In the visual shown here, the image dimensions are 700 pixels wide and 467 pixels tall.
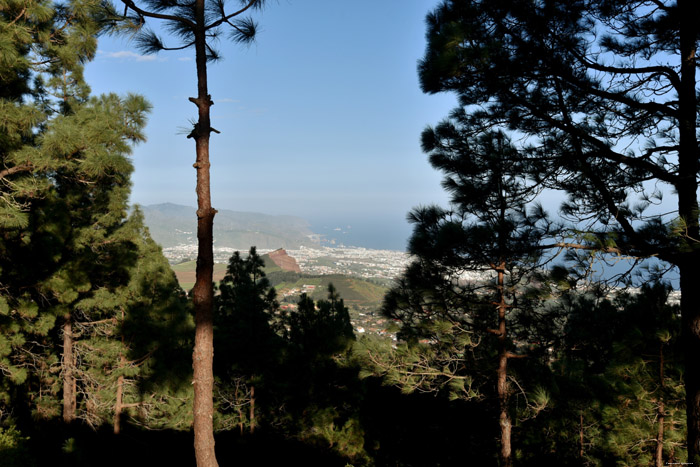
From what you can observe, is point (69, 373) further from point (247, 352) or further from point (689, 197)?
point (689, 197)

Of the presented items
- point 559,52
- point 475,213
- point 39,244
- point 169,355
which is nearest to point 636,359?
point 475,213

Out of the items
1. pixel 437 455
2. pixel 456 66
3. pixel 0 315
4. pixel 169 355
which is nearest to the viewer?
pixel 456 66

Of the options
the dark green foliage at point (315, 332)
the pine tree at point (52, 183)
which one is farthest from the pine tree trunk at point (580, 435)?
the pine tree at point (52, 183)

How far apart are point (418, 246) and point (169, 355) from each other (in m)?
6.16

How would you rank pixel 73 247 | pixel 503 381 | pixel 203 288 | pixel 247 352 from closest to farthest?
pixel 203 288
pixel 503 381
pixel 73 247
pixel 247 352

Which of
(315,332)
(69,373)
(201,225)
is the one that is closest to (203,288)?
(201,225)

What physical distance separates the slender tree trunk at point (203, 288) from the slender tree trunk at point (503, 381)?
3.69 metres

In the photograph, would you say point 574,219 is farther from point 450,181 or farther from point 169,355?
point 169,355

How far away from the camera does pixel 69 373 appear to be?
285 inches

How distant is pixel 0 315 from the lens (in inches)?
241

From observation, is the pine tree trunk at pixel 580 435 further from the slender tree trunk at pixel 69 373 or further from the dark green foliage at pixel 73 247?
the slender tree trunk at pixel 69 373

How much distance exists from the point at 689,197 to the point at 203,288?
4.55m

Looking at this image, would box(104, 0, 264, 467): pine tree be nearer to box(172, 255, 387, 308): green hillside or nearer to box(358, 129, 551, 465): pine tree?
box(358, 129, 551, 465): pine tree

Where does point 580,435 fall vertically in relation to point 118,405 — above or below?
below
